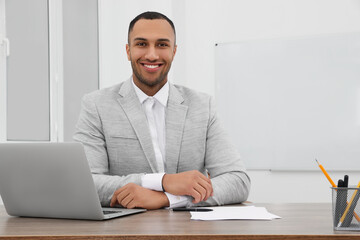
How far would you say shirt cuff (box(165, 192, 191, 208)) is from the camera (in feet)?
5.05

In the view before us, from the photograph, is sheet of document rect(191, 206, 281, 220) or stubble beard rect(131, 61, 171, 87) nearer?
sheet of document rect(191, 206, 281, 220)

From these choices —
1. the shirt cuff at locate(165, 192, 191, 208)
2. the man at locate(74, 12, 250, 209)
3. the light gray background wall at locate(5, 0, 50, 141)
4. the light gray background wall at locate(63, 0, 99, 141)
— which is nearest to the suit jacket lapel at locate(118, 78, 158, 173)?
the man at locate(74, 12, 250, 209)

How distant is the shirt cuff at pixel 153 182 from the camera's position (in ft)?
5.17

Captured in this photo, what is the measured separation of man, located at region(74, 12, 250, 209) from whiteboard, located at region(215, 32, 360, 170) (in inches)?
89.1

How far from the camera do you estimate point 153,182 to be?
159cm

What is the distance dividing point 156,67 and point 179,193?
2.07ft

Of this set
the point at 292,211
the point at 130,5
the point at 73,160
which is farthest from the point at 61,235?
the point at 130,5

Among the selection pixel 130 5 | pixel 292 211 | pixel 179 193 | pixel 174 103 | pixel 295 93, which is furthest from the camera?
pixel 130 5

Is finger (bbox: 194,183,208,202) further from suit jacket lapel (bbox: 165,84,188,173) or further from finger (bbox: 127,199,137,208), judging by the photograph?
suit jacket lapel (bbox: 165,84,188,173)

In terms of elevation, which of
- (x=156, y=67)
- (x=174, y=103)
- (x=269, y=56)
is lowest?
→ (x=174, y=103)

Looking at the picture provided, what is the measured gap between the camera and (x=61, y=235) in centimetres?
102

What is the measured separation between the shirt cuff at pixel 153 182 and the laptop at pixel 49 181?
23 centimetres

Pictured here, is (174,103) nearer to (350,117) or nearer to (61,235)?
(61,235)

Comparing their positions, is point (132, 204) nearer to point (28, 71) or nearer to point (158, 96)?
point (158, 96)
